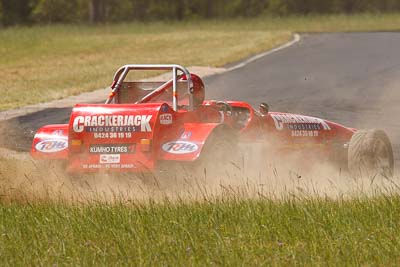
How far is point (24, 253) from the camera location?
23.4ft

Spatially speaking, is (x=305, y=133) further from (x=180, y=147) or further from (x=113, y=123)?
(x=113, y=123)

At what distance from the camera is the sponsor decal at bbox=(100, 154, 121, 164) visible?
9.99 m

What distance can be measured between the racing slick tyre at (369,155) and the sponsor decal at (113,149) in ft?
8.61

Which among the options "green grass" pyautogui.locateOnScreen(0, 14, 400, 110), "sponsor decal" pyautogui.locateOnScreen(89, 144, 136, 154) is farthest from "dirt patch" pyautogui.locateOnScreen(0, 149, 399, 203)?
"green grass" pyautogui.locateOnScreen(0, 14, 400, 110)

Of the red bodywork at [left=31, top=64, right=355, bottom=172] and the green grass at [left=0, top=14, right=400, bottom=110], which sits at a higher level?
the red bodywork at [left=31, top=64, right=355, bottom=172]

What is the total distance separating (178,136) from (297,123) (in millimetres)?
2205

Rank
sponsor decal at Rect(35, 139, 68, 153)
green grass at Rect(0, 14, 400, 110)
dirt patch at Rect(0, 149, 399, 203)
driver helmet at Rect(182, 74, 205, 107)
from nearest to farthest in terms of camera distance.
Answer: dirt patch at Rect(0, 149, 399, 203), sponsor decal at Rect(35, 139, 68, 153), driver helmet at Rect(182, 74, 205, 107), green grass at Rect(0, 14, 400, 110)

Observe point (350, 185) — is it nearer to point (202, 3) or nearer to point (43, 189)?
point (43, 189)

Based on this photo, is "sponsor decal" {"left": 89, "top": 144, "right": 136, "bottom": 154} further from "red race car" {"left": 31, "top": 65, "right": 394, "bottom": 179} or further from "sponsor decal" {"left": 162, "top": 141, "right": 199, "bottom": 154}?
"sponsor decal" {"left": 162, "top": 141, "right": 199, "bottom": 154}

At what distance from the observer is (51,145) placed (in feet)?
34.6

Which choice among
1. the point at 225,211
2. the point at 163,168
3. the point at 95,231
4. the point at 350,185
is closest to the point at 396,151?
the point at 350,185

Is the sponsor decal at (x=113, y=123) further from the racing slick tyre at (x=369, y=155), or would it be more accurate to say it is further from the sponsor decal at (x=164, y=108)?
the racing slick tyre at (x=369, y=155)

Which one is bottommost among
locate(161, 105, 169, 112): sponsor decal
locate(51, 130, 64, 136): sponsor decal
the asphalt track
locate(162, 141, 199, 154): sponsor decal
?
the asphalt track

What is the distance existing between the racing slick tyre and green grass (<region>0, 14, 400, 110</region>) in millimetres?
9572
